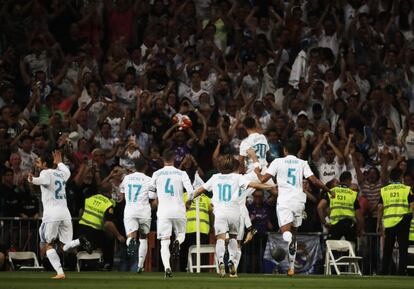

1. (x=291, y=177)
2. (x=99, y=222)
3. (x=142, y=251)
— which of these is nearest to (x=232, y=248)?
(x=291, y=177)

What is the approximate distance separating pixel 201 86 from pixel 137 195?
19.6ft

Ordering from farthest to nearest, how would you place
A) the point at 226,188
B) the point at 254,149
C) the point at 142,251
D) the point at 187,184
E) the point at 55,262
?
the point at 254,149, the point at 142,251, the point at 187,184, the point at 226,188, the point at 55,262

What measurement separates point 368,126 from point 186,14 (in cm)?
576

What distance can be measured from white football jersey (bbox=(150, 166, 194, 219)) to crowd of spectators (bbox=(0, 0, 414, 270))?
3729mm

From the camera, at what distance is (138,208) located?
28.0 metres

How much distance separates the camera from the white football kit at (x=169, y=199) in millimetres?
26844

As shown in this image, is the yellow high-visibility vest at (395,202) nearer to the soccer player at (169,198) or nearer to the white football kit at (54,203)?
the soccer player at (169,198)

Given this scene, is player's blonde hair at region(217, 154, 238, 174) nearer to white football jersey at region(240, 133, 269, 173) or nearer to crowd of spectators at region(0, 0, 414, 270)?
white football jersey at region(240, 133, 269, 173)

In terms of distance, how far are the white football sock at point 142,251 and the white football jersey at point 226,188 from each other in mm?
2284

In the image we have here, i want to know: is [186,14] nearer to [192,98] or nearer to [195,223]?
[192,98]

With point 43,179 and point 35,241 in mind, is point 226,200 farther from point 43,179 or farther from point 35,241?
point 35,241

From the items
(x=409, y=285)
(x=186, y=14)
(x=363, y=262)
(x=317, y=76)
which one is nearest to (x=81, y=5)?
(x=186, y=14)

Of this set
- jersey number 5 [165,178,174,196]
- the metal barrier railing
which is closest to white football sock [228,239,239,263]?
jersey number 5 [165,178,174,196]

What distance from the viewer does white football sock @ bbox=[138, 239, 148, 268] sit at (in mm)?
27828
